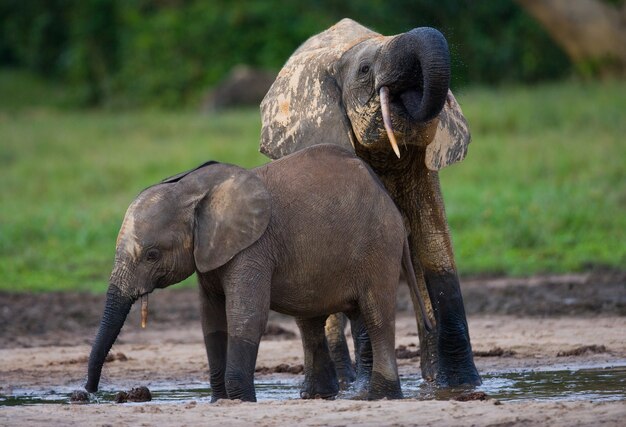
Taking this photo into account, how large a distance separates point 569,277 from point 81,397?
21.0 ft

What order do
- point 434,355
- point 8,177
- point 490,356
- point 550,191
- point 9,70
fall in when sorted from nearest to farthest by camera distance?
point 434,355, point 490,356, point 550,191, point 8,177, point 9,70

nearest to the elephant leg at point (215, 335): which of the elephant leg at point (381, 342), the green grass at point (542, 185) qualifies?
the elephant leg at point (381, 342)

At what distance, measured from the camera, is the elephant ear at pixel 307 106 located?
297 inches

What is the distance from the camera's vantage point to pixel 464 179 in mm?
16719

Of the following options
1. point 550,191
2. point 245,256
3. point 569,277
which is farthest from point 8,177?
point 245,256

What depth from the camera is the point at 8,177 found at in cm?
1888

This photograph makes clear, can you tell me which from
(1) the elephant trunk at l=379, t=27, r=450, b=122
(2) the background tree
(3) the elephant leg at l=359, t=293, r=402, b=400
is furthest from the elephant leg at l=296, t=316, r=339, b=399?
(2) the background tree

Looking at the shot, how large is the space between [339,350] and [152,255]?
1.86 meters

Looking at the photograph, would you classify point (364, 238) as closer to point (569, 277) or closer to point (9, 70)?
point (569, 277)

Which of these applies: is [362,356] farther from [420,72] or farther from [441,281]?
[420,72]

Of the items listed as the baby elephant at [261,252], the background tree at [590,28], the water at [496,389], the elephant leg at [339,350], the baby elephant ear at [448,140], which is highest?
the background tree at [590,28]

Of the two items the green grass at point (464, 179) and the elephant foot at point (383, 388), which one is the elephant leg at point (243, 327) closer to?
the elephant foot at point (383, 388)

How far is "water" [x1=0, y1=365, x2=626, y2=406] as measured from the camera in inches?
277

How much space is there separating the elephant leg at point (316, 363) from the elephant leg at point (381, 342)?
0.51 metres
